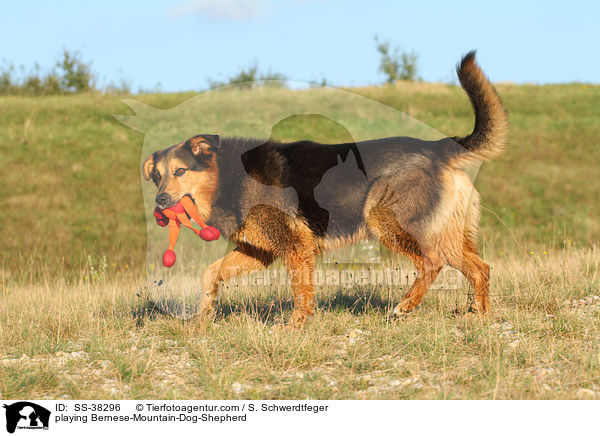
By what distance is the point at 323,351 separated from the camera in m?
3.86

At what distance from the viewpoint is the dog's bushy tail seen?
4.54 meters

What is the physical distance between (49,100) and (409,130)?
20.9 metres

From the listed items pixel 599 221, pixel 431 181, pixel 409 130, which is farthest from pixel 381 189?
pixel 599 221

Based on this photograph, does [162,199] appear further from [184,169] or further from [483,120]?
[483,120]

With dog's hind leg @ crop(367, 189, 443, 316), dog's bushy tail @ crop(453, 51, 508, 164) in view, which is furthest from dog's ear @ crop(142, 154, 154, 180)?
dog's bushy tail @ crop(453, 51, 508, 164)

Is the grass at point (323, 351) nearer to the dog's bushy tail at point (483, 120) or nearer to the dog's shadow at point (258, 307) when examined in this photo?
the dog's shadow at point (258, 307)

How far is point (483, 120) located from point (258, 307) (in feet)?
9.92

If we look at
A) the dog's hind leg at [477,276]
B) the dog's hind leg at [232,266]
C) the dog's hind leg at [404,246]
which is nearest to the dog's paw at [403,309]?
the dog's hind leg at [404,246]

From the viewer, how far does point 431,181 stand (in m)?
4.67

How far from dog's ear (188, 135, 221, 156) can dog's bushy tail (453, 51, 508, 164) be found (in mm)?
2283
